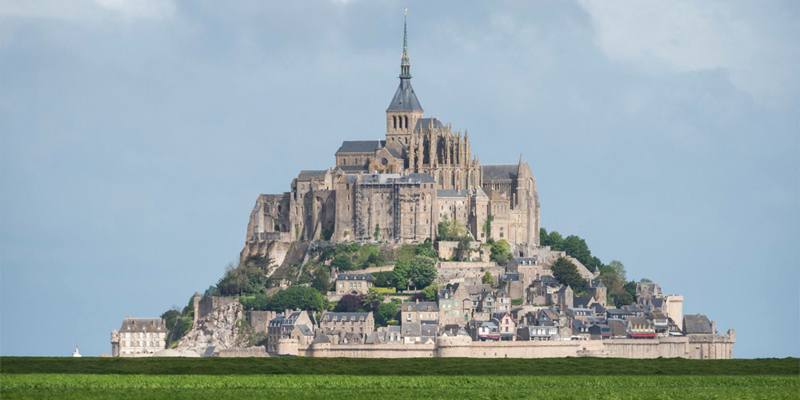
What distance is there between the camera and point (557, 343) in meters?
128

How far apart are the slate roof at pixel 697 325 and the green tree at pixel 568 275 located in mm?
7259

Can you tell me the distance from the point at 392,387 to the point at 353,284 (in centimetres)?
6743

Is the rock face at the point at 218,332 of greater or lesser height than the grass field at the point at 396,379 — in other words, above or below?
above

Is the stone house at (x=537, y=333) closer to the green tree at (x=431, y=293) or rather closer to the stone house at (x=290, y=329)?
the green tree at (x=431, y=293)

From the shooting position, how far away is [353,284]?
5463 inches

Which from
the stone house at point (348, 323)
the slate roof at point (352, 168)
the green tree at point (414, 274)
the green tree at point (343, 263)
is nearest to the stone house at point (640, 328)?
the green tree at point (414, 274)

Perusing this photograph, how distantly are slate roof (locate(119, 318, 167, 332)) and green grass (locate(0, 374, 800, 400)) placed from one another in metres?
64.6

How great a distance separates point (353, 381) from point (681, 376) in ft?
42.4

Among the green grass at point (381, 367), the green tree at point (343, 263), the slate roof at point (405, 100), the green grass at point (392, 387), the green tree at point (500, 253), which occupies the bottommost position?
the green grass at point (392, 387)

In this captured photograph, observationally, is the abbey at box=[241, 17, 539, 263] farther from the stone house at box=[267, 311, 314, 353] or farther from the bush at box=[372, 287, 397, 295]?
the stone house at box=[267, 311, 314, 353]

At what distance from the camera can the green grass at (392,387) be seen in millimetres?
66625

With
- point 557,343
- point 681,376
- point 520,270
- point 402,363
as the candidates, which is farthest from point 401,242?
point 681,376

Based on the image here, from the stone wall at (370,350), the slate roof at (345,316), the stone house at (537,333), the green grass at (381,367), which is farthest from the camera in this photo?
the slate roof at (345,316)

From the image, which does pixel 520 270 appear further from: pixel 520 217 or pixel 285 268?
pixel 285 268
